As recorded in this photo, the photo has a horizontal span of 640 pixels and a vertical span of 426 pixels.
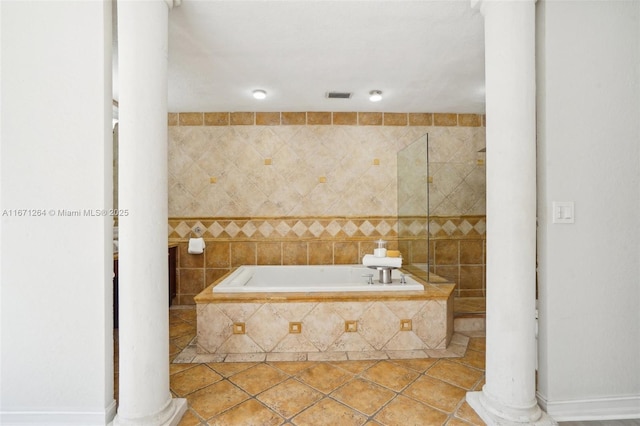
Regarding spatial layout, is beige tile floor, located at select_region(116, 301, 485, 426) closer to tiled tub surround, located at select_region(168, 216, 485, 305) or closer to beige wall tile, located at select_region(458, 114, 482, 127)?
tiled tub surround, located at select_region(168, 216, 485, 305)

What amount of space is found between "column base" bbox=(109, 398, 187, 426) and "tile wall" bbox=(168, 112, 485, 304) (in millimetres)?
2065

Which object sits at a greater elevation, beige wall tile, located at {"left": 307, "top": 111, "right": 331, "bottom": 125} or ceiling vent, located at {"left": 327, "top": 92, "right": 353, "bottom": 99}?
ceiling vent, located at {"left": 327, "top": 92, "right": 353, "bottom": 99}

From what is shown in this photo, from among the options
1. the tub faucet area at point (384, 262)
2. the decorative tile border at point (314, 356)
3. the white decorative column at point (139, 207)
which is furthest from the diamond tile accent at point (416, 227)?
the white decorative column at point (139, 207)

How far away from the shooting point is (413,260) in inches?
128

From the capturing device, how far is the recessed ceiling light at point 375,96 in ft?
10.2

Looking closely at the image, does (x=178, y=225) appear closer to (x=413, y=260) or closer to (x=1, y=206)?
(x=1, y=206)

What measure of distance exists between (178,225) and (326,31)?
2.74 meters

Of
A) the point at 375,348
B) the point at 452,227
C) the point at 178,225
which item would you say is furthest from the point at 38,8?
the point at 452,227

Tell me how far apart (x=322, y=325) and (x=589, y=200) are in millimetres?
1836

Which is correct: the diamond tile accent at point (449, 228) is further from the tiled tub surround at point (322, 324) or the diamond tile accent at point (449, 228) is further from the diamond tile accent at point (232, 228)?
the diamond tile accent at point (232, 228)

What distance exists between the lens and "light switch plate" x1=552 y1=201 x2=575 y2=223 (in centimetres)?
161

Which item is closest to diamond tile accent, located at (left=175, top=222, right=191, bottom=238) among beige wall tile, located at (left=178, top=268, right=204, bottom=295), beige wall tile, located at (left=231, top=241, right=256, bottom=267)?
beige wall tile, located at (left=178, top=268, right=204, bottom=295)

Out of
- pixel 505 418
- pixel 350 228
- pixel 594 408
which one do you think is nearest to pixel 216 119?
pixel 350 228

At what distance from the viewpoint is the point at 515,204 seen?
1544mm
